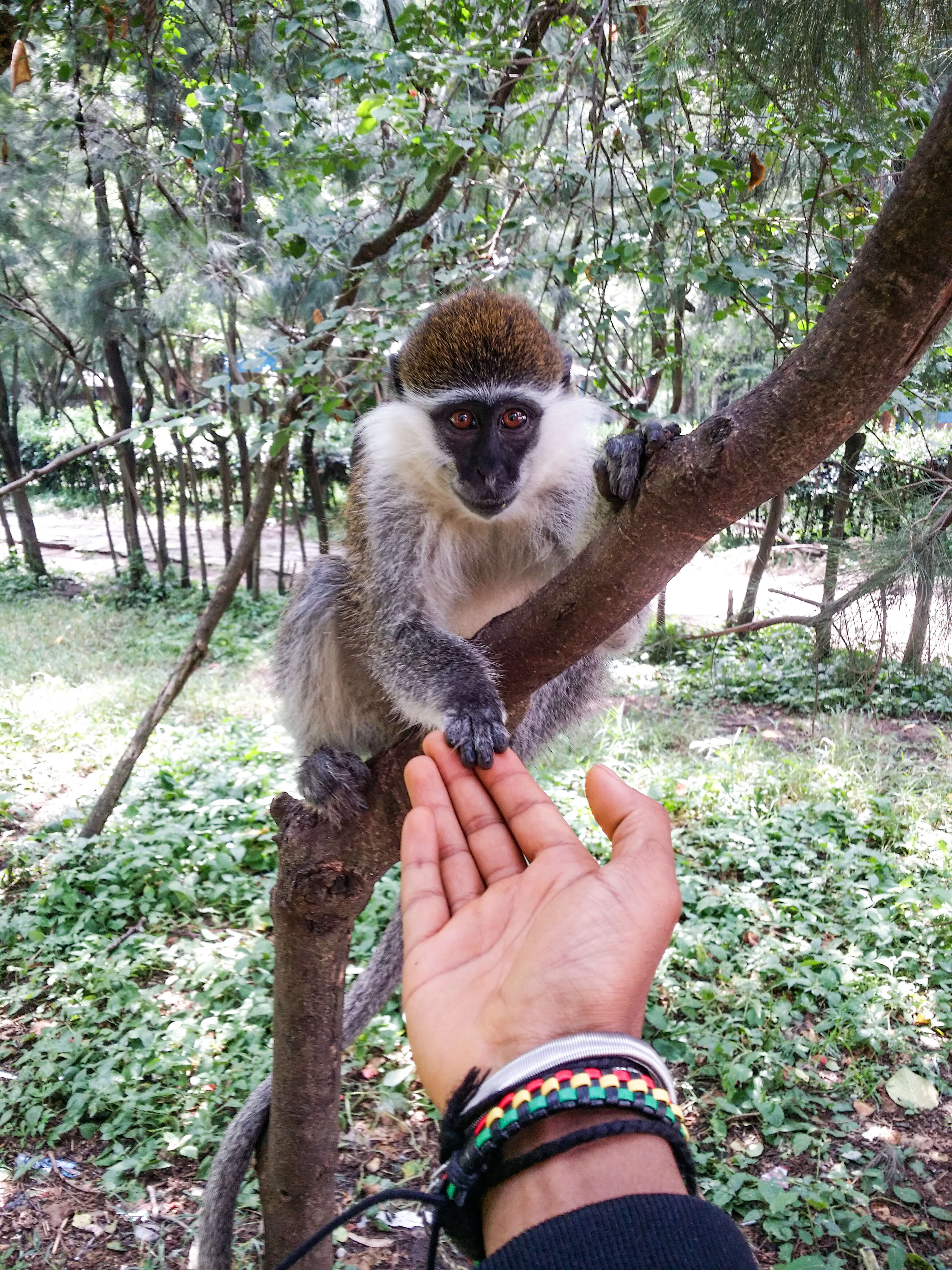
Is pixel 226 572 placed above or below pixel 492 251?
below

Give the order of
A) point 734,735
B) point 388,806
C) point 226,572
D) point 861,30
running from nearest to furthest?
point 388,806
point 861,30
point 226,572
point 734,735

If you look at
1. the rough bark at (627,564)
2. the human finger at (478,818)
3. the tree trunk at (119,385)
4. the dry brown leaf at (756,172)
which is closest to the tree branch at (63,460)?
the rough bark at (627,564)

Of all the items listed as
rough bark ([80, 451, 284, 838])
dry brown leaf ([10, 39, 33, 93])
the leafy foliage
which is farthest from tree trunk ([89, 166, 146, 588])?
the leafy foliage

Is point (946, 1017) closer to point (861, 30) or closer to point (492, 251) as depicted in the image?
point (861, 30)

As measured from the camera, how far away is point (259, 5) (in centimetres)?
383

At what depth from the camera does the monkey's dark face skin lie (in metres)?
2.67

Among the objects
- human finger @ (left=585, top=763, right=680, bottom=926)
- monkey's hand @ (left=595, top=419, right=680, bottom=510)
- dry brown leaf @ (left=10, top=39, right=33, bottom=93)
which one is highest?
dry brown leaf @ (left=10, top=39, right=33, bottom=93)

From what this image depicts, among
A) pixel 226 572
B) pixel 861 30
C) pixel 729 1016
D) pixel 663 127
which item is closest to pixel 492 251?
pixel 663 127

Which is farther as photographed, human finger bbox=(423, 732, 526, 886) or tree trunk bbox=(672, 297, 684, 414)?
tree trunk bbox=(672, 297, 684, 414)

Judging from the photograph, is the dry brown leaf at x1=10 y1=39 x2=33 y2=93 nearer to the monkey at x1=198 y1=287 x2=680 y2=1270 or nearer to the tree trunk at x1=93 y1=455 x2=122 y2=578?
the monkey at x1=198 y1=287 x2=680 y2=1270

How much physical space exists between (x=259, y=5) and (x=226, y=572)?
2.73 metres

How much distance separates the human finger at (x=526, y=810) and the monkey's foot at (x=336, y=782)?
46 centimetres

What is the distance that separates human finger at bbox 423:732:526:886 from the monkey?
38 cm

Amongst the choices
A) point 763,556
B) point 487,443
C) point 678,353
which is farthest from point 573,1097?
point 763,556
